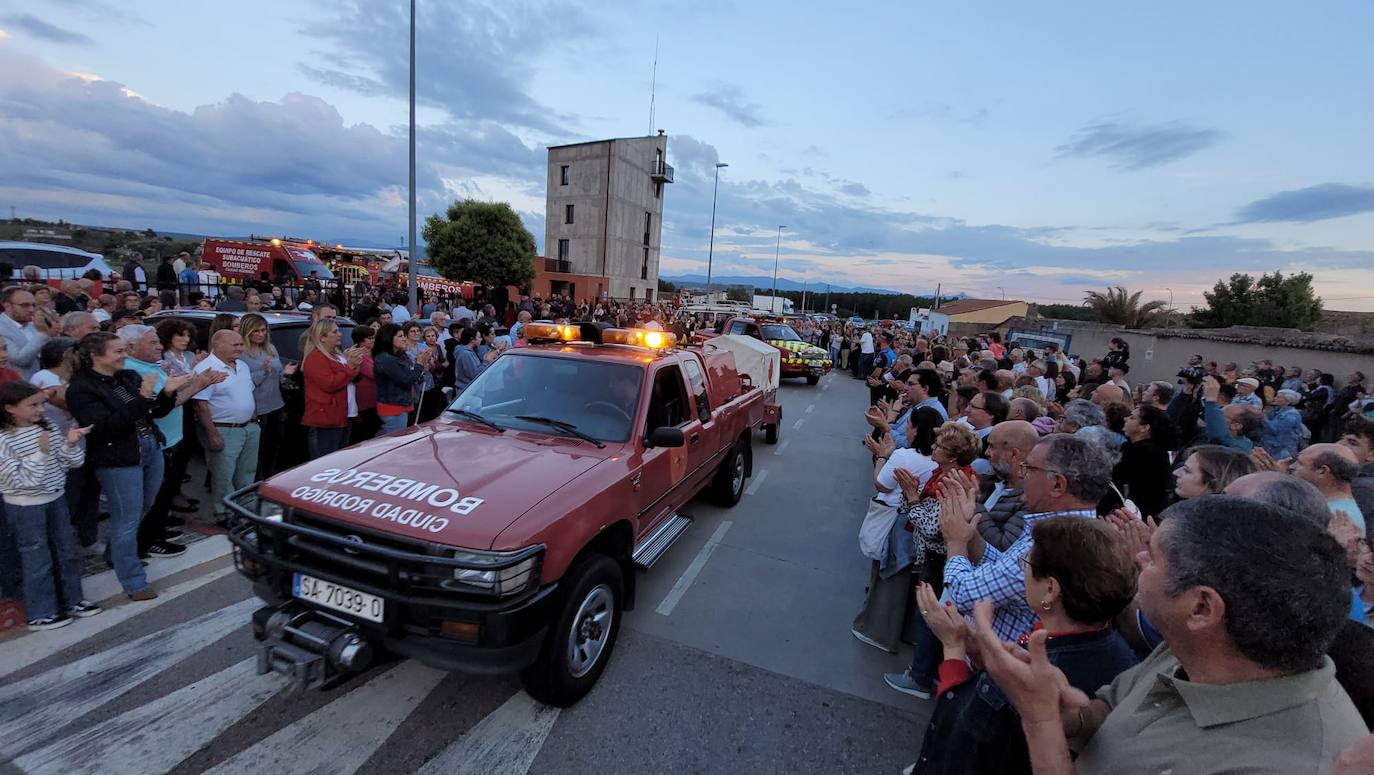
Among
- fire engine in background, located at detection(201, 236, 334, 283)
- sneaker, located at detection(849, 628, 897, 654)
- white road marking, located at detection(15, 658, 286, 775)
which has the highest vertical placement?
fire engine in background, located at detection(201, 236, 334, 283)

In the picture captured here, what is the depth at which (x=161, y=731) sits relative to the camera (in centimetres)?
276

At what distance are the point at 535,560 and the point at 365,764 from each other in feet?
4.09


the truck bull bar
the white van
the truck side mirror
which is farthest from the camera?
the white van

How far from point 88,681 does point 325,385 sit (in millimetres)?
2682

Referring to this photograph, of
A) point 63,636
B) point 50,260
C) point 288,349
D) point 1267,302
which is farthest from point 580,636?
point 1267,302

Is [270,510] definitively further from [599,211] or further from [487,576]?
[599,211]

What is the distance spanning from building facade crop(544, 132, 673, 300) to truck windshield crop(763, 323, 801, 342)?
2830 centimetres

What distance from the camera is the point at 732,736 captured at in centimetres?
303

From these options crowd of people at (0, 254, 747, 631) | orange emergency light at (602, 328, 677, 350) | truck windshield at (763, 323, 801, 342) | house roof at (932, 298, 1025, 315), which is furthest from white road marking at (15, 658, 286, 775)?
house roof at (932, 298, 1025, 315)

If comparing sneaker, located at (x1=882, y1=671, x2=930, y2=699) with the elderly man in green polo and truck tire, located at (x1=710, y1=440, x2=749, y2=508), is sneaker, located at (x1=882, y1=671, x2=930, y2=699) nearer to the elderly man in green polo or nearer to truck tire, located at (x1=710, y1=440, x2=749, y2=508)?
the elderly man in green polo

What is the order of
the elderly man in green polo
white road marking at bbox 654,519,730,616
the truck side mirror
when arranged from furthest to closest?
white road marking at bbox 654,519,730,616
the truck side mirror
the elderly man in green polo

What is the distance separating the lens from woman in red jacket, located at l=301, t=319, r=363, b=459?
5.19m

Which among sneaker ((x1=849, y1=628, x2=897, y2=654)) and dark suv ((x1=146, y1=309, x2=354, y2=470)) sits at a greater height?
dark suv ((x1=146, y1=309, x2=354, y2=470))

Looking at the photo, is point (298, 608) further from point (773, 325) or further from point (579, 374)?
point (773, 325)
